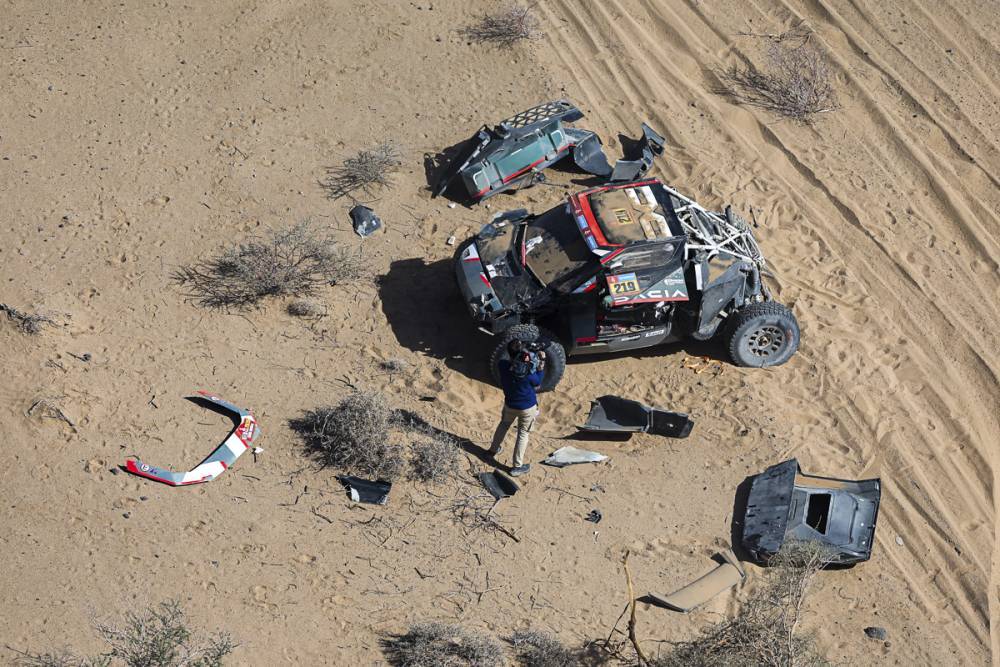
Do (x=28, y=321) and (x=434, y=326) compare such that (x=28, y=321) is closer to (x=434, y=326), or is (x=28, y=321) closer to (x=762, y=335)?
(x=434, y=326)

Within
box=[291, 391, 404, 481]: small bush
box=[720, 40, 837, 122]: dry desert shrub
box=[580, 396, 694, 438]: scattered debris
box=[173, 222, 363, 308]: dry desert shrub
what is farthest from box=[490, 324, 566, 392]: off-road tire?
box=[720, 40, 837, 122]: dry desert shrub

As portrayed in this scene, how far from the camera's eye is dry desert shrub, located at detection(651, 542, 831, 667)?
346 inches

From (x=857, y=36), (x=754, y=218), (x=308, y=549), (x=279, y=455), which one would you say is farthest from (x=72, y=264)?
(x=857, y=36)

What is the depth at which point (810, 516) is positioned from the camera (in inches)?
392

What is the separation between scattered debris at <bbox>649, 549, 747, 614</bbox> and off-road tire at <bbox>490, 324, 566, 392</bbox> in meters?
2.55

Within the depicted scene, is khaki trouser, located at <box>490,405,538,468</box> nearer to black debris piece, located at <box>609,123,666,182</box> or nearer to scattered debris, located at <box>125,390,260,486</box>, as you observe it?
scattered debris, located at <box>125,390,260,486</box>

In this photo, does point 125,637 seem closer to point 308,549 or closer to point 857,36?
point 308,549

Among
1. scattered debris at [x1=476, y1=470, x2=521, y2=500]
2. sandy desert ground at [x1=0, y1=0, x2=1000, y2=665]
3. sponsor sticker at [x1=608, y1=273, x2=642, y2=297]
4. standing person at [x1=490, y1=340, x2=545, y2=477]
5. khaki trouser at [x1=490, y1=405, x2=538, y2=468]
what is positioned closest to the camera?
sandy desert ground at [x1=0, y1=0, x2=1000, y2=665]

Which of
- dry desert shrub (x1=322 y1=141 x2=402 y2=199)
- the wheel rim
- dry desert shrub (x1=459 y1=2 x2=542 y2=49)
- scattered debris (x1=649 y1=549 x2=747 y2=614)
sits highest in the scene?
dry desert shrub (x1=459 y1=2 x2=542 y2=49)

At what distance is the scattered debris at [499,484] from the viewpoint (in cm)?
1010

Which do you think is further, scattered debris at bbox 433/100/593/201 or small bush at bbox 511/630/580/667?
scattered debris at bbox 433/100/593/201

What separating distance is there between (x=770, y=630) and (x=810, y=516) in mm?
1566

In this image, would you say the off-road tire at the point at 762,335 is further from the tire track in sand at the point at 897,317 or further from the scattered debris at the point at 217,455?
the scattered debris at the point at 217,455

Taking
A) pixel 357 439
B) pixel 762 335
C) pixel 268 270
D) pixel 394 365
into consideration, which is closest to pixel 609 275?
pixel 762 335
